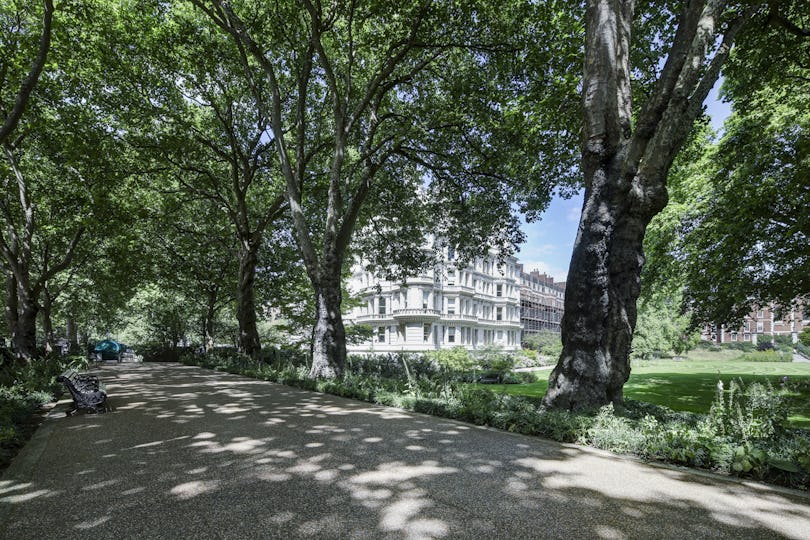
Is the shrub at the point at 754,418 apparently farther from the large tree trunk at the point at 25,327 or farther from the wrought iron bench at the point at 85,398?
the large tree trunk at the point at 25,327

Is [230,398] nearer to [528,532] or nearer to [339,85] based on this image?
[528,532]

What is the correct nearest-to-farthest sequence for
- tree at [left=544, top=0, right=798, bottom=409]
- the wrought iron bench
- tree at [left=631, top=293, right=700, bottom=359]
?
tree at [left=544, top=0, right=798, bottom=409], the wrought iron bench, tree at [left=631, top=293, right=700, bottom=359]

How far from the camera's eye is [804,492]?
4078mm

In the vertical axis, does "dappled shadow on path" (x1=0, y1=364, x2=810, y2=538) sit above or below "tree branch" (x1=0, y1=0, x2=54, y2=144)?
below

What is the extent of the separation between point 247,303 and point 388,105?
11401mm

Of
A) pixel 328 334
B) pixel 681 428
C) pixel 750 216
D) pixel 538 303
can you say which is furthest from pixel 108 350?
pixel 538 303

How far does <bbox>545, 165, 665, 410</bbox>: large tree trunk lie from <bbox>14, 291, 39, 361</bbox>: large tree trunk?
18345 millimetres

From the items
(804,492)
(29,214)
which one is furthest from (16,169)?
(804,492)

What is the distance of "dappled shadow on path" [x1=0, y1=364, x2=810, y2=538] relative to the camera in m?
3.34

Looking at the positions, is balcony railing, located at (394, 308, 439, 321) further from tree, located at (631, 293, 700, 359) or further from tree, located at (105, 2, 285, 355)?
tree, located at (105, 2, 285, 355)

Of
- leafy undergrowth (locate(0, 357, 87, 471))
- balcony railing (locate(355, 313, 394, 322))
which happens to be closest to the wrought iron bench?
leafy undergrowth (locate(0, 357, 87, 471))

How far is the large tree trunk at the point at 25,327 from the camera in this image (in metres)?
15.0

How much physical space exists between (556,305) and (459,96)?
265 ft

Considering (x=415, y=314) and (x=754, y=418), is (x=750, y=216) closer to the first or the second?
(x=754, y=418)
